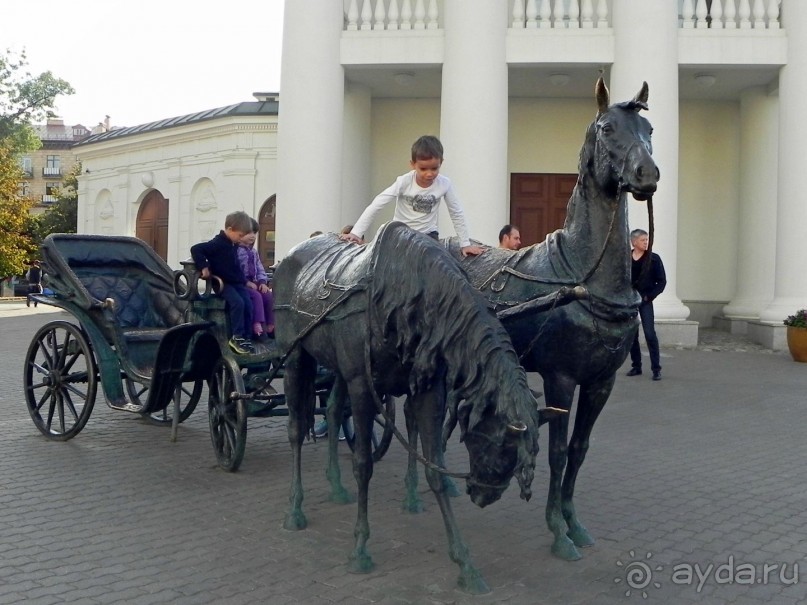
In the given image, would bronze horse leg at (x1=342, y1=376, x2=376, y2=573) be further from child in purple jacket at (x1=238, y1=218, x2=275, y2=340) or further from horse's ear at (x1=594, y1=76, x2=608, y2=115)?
child in purple jacket at (x1=238, y1=218, x2=275, y2=340)

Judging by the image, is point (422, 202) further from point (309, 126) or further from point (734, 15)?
point (734, 15)

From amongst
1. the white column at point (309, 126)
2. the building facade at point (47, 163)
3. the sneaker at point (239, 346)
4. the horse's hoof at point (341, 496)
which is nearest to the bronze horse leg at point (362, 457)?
the horse's hoof at point (341, 496)

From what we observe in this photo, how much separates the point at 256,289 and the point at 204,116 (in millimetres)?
17307

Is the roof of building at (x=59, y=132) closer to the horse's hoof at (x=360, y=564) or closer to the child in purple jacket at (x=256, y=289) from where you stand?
the child in purple jacket at (x=256, y=289)

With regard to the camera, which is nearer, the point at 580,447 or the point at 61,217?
the point at 580,447

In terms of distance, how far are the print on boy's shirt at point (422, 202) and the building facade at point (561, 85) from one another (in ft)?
30.0

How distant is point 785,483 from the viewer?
6215mm

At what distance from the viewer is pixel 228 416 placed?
6410 mm

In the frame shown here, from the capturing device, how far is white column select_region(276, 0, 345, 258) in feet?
50.1

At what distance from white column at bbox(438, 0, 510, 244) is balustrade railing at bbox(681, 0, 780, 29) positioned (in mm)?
3607

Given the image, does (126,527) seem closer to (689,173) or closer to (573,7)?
(573,7)

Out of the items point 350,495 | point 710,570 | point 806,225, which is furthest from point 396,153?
point 710,570

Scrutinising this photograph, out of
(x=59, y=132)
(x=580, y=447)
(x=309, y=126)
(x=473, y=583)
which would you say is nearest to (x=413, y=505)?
(x=580, y=447)

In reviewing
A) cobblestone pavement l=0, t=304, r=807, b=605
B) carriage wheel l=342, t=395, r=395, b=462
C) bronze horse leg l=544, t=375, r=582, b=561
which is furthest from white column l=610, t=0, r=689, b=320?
bronze horse leg l=544, t=375, r=582, b=561
